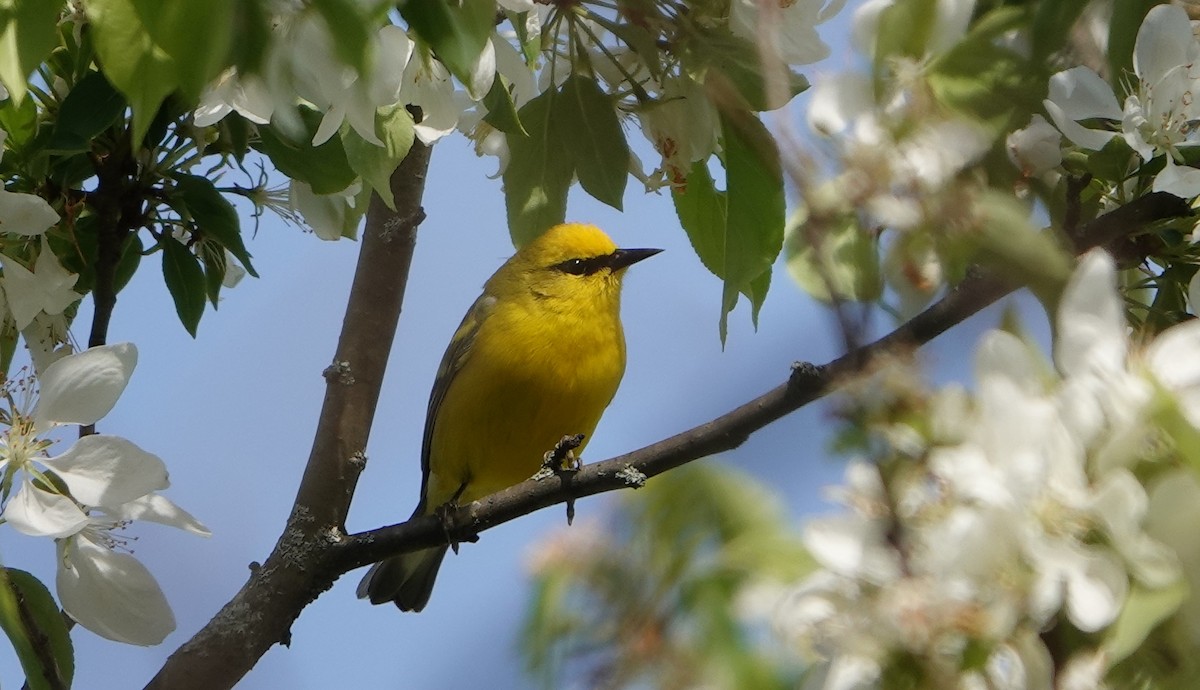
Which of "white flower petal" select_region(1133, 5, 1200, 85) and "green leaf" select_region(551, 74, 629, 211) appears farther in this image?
"green leaf" select_region(551, 74, 629, 211)

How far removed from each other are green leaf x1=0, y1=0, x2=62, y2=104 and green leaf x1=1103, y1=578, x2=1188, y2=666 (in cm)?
117

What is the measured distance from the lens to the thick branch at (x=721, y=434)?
0.99 m

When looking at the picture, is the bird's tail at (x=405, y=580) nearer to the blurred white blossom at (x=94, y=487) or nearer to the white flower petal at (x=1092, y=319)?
the blurred white blossom at (x=94, y=487)

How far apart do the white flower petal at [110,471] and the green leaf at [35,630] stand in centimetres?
16

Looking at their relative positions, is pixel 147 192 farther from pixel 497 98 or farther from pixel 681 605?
pixel 681 605

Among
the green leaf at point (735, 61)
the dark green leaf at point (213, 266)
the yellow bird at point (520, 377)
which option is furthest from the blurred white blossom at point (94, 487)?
the yellow bird at point (520, 377)

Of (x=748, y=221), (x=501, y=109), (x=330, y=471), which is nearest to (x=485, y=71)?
(x=501, y=109)

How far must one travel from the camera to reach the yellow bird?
4.34 meters

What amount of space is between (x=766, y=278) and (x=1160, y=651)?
1.43 metres

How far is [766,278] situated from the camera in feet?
7.48

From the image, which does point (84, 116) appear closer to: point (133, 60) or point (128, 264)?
point (128, 264)

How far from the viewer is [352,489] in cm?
285

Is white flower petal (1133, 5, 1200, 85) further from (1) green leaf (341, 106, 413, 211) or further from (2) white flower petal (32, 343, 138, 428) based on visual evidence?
(2) white flower petal (32, 343, 138, 428)

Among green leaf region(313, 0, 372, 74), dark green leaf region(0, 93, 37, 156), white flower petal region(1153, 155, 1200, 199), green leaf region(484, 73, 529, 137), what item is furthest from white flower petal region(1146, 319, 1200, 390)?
dark green leaf region(0, 93, 37, 156)
